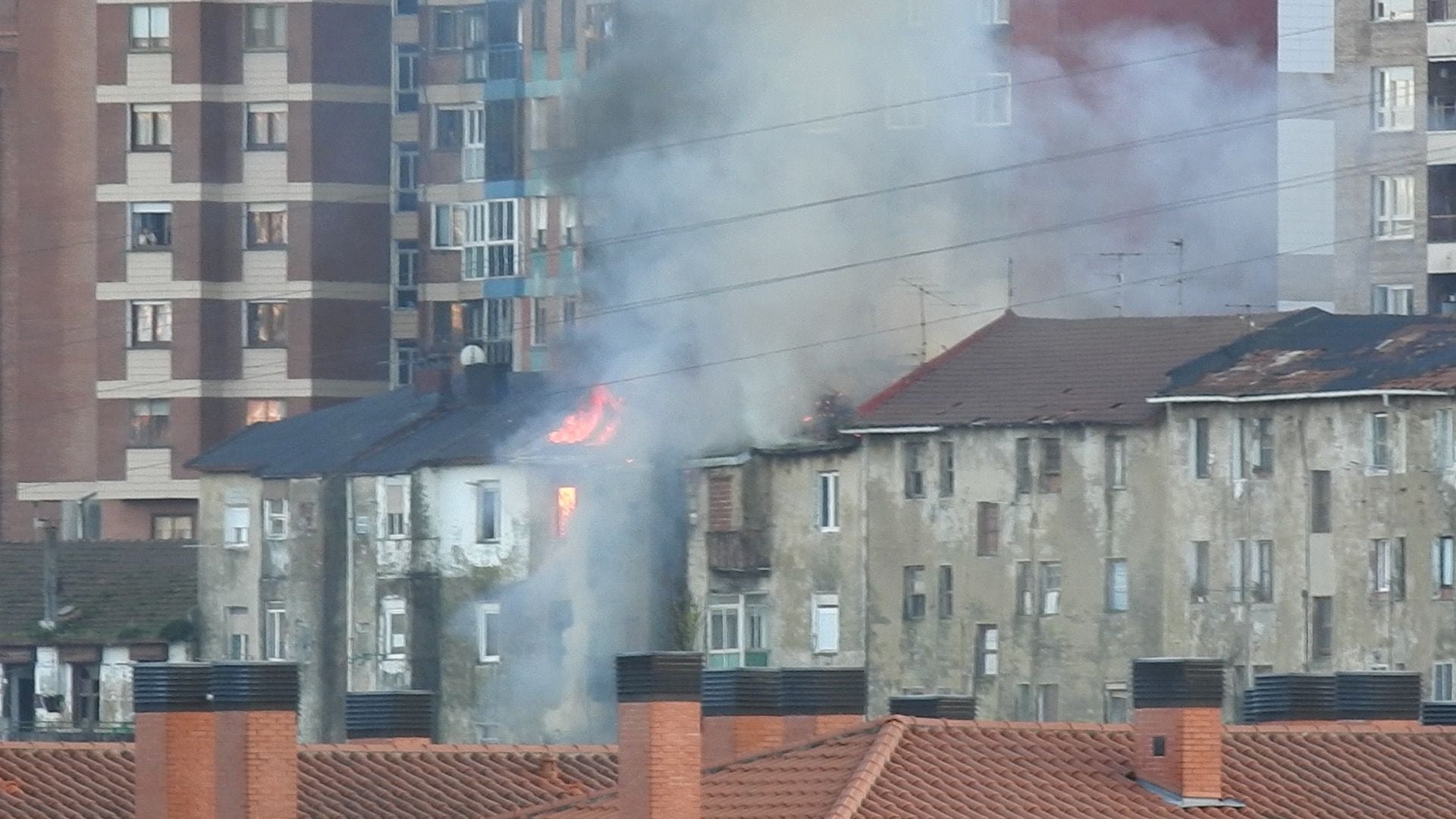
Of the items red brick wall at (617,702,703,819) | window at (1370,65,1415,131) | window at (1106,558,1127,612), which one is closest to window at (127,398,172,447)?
window at (1370,65,1415,131)

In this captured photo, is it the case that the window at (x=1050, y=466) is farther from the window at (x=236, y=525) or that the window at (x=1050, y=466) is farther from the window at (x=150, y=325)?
the window at (x=150, y=325)

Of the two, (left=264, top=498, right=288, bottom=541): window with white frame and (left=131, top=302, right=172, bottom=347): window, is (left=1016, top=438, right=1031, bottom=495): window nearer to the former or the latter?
(left=264, top=498, right=288, bottom=541): window with white frame

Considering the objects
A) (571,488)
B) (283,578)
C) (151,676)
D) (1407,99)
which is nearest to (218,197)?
(283,578)

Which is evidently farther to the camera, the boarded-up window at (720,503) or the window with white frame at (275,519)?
the window with white frame at (275,519)

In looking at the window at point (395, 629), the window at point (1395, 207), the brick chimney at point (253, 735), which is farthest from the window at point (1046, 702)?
the brick chimney at point (253, 735)

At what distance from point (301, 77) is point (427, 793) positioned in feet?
233

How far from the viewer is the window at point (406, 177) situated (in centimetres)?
11831

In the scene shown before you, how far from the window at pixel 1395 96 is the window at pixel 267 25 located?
3033 cm

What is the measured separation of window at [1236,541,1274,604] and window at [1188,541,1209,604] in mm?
708

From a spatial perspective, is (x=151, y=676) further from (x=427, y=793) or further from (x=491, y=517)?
(x=491, y=517)

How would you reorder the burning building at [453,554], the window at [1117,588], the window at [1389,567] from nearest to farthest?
the window at [1389,567]
the window at [1117,588]
the burning building at [453,554]

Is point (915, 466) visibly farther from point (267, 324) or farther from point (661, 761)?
point (661, 761)

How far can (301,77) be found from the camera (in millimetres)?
116375

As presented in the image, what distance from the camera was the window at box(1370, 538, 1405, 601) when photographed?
82312 mm
